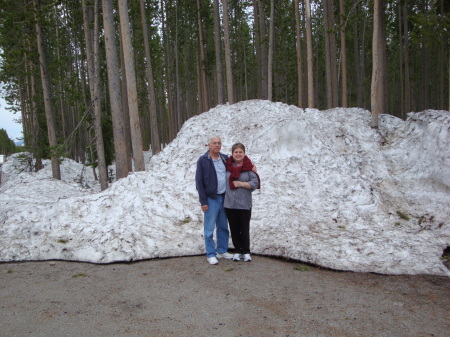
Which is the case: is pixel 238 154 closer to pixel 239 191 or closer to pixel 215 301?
pixel 239 191

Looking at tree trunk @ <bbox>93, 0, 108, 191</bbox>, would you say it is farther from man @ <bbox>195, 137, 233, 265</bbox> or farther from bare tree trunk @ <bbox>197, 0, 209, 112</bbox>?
bare tree trunk @ <bbox>197, 0, 209, 112</bbox>

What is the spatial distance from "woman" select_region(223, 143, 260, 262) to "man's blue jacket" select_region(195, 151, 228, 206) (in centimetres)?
24

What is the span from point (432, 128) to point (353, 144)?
2.04 meters

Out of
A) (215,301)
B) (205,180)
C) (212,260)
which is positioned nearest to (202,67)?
(205,180)

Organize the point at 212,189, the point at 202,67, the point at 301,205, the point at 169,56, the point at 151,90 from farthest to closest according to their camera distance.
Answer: the point at 169,56, the point at 202,67, the point at 151,90, the point at 301,205, the point at 212,189

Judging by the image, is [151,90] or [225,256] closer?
[225,256]

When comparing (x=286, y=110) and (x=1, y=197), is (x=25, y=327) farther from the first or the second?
(x=286, y=110)

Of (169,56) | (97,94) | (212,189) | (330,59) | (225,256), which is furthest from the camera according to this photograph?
(169,56)

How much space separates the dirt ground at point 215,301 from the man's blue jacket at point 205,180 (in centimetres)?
112

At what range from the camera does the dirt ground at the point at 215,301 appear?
3.30 m

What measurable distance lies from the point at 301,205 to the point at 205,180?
10.2 feet

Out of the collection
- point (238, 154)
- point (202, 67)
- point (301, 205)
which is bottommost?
point (301, 205)

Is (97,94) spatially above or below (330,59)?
below

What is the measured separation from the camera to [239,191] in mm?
5230
